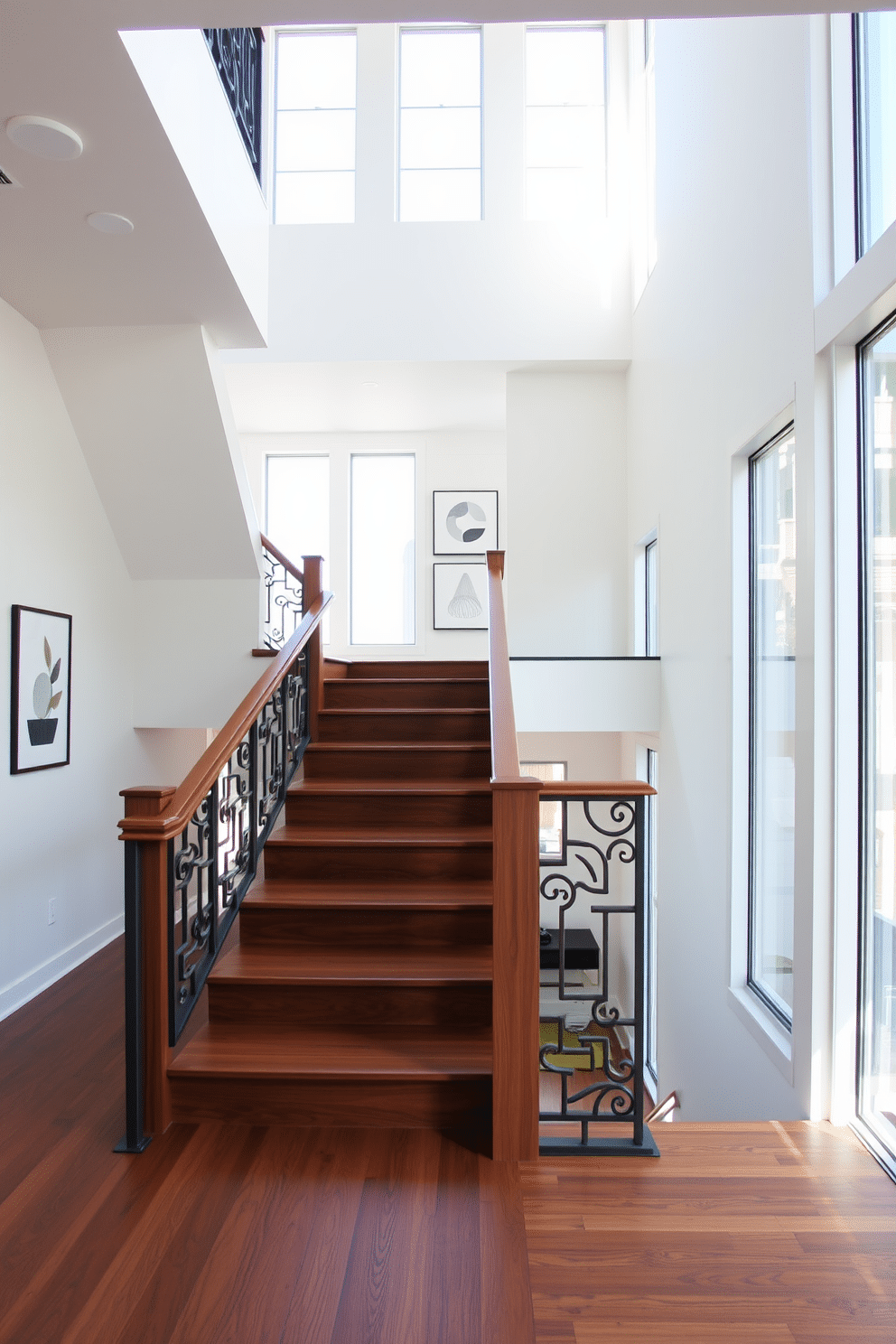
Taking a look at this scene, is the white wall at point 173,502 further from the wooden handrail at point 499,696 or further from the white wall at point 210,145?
the wooden handrail at point 499,696

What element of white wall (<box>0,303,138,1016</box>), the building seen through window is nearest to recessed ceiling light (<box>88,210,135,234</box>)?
white wall (<box>0,303,138,1016</box>)

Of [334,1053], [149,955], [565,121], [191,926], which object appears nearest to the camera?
[149,955]

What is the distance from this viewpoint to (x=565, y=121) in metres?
7.42

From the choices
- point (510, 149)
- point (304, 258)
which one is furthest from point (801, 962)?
point (510, 149)

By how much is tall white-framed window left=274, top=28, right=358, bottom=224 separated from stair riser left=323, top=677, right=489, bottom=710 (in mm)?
4413

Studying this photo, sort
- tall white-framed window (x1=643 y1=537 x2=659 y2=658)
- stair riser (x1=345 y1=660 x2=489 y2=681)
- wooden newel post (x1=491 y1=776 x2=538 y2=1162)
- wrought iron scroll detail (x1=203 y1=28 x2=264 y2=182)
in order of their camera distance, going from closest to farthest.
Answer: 1. wooden newel post (x1=491 y1=776 x2=538 y2=1162)
2. wrought iron scroll detail (x1=203 y1=28 x2=264 y2=182)
3. stair riser (x1=345 y1=660 x2=489 y2=681)
4. tall white-framed window (x1=643 y1=537 x2=659 y2=658)

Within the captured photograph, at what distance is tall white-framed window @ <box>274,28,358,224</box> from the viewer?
24.6 ft

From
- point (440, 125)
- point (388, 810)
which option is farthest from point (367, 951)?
point (440, 125)

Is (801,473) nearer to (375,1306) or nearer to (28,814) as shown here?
(375,1306)

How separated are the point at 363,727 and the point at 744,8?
12.2 ft

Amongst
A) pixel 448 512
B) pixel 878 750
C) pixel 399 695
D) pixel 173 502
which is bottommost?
pixel 878 750

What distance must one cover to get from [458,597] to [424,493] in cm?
107

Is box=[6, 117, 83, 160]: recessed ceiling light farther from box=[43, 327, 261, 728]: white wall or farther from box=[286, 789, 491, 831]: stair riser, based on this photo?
box=[286, 789, 491, 831]: stair riser

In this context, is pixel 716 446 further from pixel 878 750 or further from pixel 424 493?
pixel 424 493
